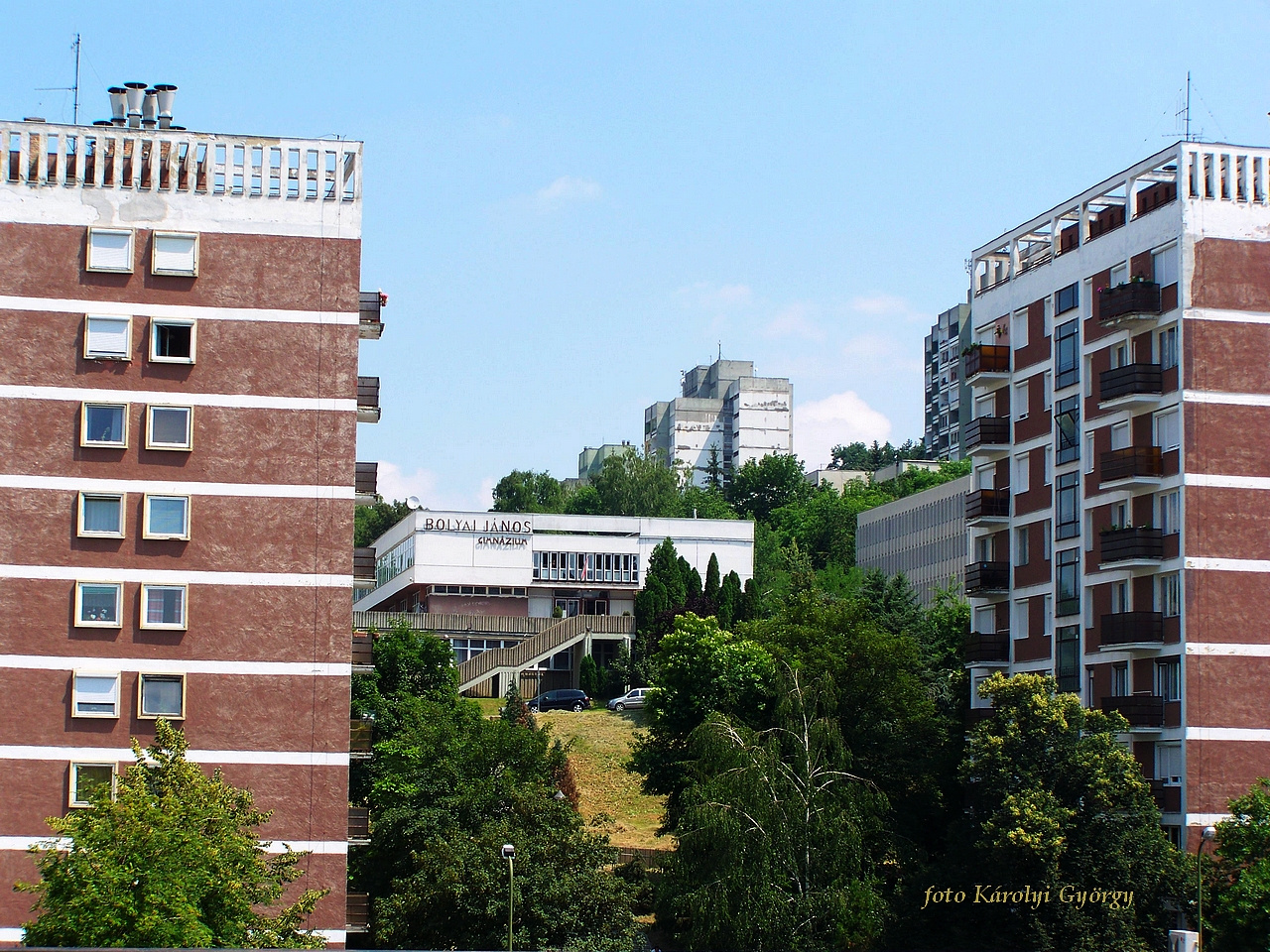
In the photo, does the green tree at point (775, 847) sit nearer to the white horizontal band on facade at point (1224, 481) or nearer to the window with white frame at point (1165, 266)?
the white horizontal band on facade at point (1224, 481)

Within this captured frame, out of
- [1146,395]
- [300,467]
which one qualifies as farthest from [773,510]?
[300,467]

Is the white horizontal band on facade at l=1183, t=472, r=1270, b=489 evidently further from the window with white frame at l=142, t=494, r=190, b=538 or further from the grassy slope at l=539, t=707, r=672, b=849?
the window with white frame at l=142, t=494, r=190, b=538

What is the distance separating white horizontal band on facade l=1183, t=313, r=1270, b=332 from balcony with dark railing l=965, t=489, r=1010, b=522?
42.8ft

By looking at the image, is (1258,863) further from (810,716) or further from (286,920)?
(286,920)

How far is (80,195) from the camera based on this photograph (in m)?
48.8

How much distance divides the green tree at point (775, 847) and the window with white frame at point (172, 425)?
19.5 m

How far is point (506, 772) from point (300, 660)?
11.6m

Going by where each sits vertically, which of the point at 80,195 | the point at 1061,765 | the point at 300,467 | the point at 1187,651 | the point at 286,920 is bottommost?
the point at 286,920

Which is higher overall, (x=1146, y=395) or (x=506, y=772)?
(x=1146, y=395)

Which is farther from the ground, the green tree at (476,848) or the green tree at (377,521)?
the green tree at (377,521)

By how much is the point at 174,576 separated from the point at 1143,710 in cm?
3020

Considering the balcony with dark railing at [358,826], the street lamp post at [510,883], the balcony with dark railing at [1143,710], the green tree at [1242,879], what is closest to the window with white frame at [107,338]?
the balcony with dark railing at [358,826]

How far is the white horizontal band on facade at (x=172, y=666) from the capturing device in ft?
153

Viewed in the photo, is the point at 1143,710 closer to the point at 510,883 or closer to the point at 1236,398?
the point at 1236,398
